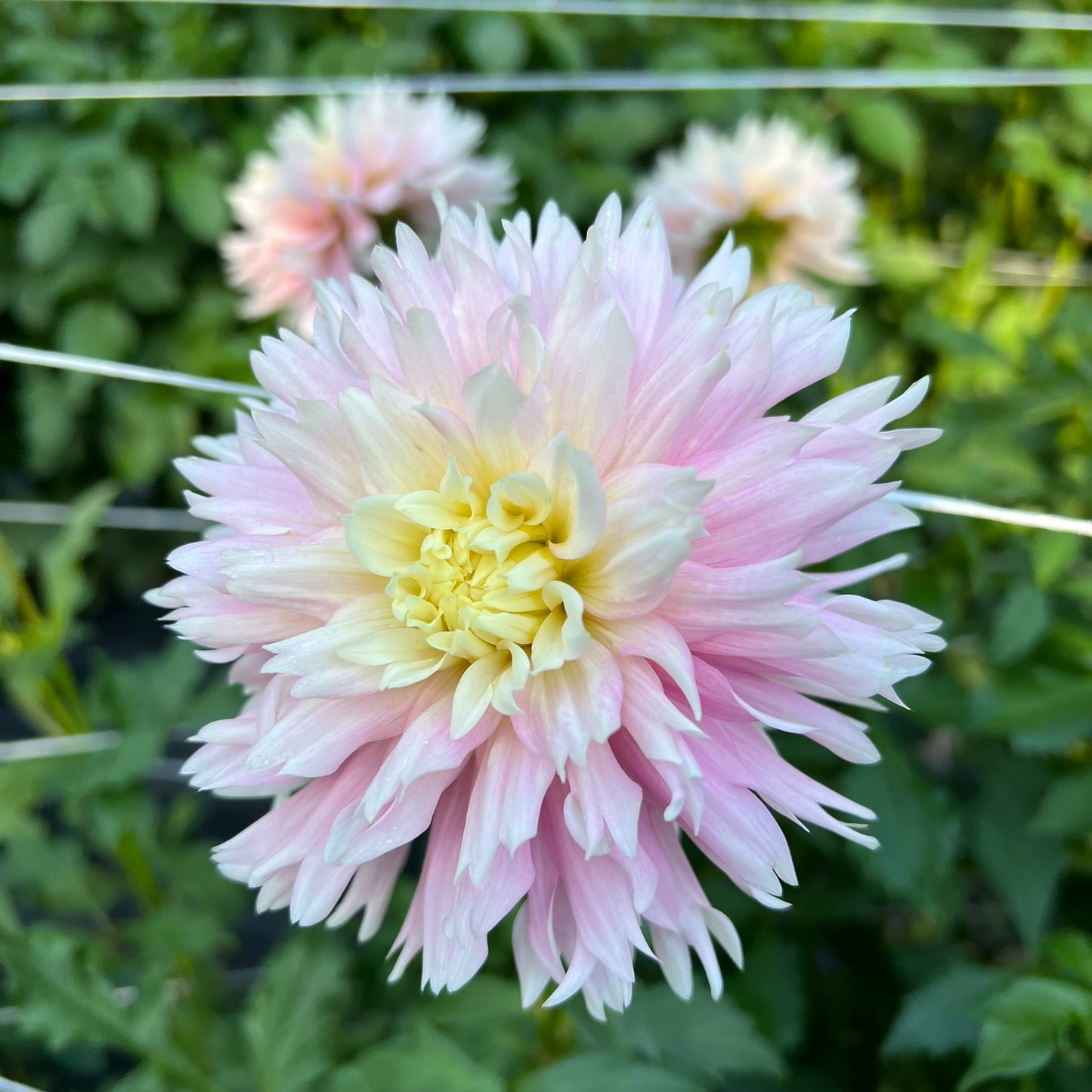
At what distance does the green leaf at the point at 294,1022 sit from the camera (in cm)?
88

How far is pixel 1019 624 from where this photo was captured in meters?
1.01

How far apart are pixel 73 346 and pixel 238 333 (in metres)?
0.30

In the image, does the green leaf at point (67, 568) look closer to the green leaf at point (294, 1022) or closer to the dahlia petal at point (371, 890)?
the green leaf at point (294, 1022)

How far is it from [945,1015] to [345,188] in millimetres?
1349

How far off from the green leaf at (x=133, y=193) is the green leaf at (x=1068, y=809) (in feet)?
5.41

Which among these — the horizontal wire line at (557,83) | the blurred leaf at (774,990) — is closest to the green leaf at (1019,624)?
the blurred leaf at (774,990)

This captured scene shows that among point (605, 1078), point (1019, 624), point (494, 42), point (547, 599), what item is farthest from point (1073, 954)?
point (494, 42)

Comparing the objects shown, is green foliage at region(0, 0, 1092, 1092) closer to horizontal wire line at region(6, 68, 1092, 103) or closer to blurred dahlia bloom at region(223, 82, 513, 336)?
horizontal wire line at region(6, 68, 1092, 103)

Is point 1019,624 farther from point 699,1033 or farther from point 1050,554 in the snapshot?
point 699,1033

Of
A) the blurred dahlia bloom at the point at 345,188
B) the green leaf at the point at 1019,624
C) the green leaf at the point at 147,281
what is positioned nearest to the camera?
the green leaf at the point at 1019,624

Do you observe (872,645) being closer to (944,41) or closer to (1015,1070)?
(1015,1070)

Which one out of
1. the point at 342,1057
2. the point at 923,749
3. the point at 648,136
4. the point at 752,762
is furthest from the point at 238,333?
the point at 923,749

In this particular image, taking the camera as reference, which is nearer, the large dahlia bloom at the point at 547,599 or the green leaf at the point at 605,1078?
the large dahlia bloom at the point at 547,599

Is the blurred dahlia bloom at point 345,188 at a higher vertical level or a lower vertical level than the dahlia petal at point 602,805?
higher
